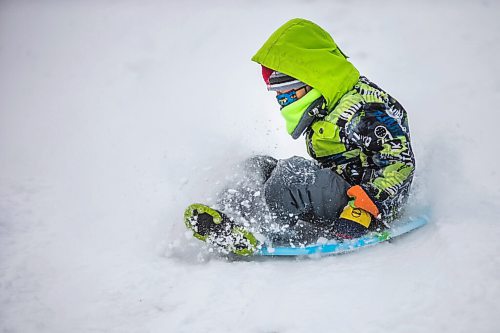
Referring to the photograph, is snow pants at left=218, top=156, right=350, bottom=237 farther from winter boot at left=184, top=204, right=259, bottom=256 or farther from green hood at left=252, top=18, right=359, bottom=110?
green hood at left=252, top=18, right=359, bottom=110

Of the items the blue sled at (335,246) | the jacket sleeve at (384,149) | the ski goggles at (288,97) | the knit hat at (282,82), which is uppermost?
the knit hat at (282,82)

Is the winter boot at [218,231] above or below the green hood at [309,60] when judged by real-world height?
below

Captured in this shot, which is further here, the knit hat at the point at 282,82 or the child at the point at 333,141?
the knit hat at the point at 282,82

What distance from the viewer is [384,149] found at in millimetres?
1924

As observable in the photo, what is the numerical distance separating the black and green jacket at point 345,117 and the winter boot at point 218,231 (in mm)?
559

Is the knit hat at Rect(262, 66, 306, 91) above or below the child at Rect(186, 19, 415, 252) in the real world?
above

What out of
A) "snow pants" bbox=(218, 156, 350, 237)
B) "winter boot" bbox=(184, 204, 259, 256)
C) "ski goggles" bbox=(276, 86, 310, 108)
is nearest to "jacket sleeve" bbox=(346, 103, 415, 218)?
"snow pants" bbox=(218, 156, 350, 237)

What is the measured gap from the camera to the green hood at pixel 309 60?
200cm

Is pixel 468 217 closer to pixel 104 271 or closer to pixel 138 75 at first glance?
pixel 104 271

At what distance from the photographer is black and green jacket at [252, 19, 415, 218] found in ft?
6.31

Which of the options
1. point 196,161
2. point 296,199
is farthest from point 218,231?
point 196,161

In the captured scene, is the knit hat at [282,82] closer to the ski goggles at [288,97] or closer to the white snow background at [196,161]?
the ski goggles at [288,97]

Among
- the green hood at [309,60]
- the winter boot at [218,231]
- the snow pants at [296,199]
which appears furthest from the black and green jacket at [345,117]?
the winter boot at [218,231]

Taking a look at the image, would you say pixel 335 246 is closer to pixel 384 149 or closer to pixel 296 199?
pixel 296 199
